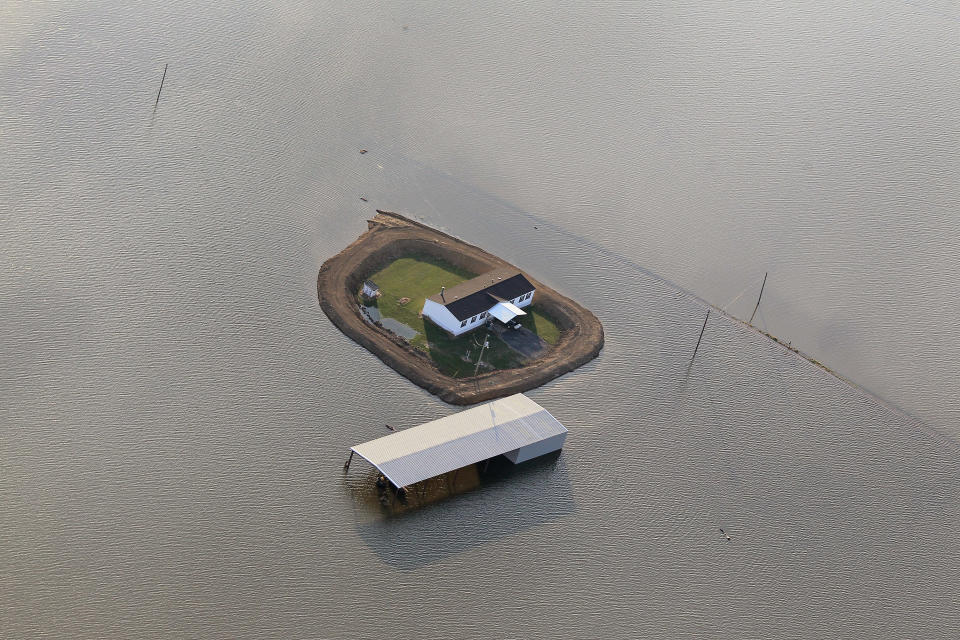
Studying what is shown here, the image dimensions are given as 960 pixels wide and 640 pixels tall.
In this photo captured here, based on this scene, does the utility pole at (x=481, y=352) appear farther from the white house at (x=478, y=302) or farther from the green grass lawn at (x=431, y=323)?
the white house at (x=478, y=302)

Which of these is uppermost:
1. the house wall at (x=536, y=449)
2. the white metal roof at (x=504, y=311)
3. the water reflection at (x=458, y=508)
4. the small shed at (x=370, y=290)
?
the white metal roof at (x=504, y=311)

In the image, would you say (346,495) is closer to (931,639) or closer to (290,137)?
(931,639)

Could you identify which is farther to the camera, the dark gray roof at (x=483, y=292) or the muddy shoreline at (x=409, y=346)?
the dark gray roof at (x=483, y=292)

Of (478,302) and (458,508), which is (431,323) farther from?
(458,508)

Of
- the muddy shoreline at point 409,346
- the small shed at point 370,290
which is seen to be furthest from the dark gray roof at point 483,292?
the small shed at point 370,290

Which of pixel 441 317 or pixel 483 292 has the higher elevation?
pixel 483 292

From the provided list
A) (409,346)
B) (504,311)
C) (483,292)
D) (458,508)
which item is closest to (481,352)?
(504,311)

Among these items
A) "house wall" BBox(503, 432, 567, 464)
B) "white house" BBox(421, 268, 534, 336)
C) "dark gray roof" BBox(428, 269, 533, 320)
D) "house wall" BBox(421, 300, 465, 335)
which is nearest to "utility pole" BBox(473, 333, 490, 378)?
"white house" BBox(421, 268, 534, 336)

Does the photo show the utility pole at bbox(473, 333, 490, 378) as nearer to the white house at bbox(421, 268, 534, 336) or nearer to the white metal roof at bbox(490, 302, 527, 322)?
the white house at bbox(421, 268, 534, 336)
